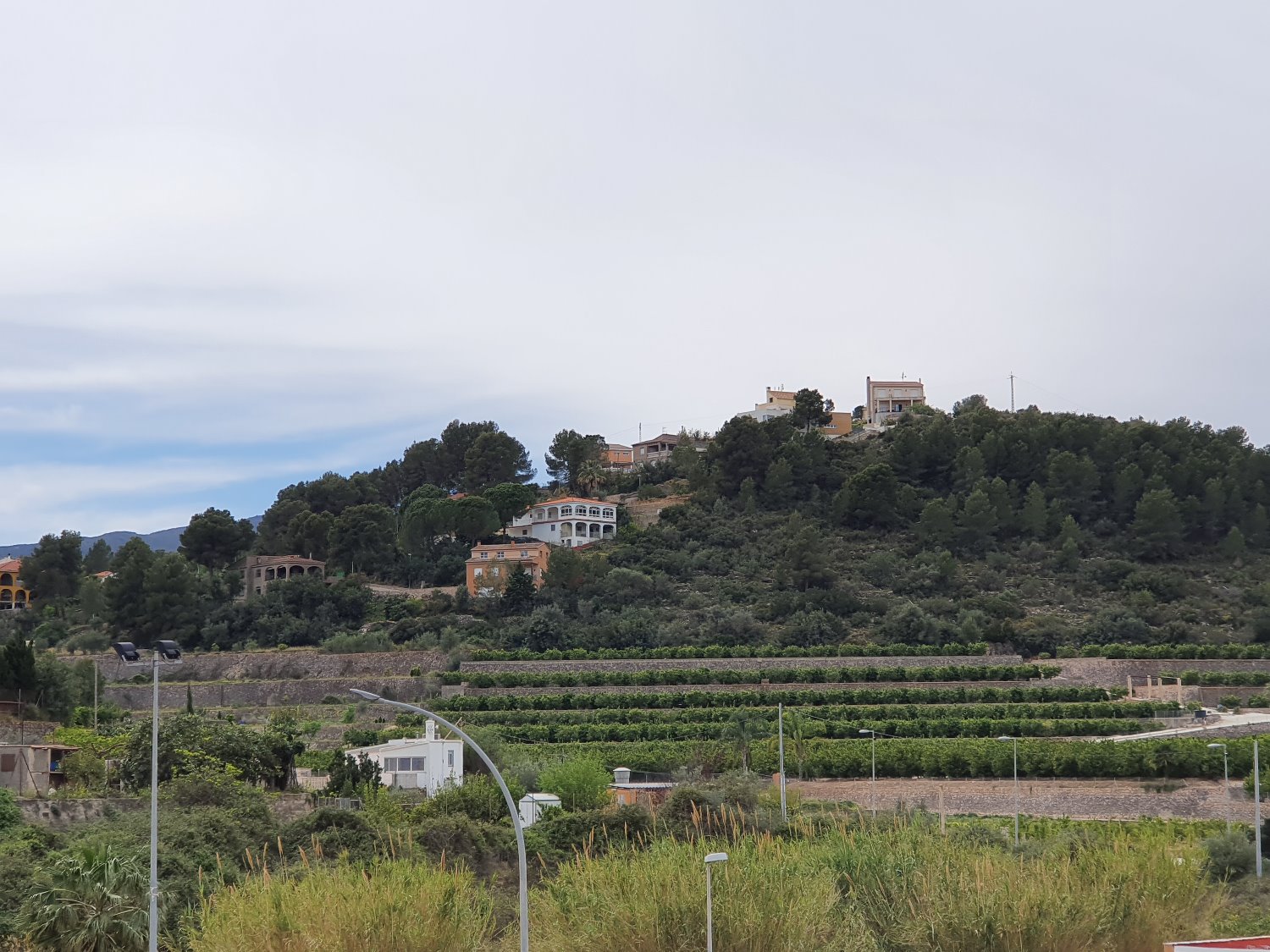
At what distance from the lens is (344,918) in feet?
77.3

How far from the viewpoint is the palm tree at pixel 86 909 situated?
2683cm

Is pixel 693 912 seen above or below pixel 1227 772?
above

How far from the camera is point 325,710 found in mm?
72938

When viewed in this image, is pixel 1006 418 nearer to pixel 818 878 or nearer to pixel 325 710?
pixel 325 710

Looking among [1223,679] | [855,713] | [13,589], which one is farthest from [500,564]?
[1223,679]

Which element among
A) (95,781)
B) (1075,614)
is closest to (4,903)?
(95,781)

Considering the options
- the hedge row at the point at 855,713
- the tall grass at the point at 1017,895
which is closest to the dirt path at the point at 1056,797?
the hedge row at the point at 855,713

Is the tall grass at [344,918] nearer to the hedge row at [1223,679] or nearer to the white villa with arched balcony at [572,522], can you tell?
the hedge row at [1223,679]

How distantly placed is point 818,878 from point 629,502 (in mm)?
87065

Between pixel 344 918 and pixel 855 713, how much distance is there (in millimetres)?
43495

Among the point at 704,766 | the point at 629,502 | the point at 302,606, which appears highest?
the point at 629,502

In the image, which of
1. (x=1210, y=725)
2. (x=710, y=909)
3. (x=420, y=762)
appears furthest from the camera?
(x=1210, y=725)

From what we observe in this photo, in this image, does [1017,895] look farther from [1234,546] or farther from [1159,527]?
[1234,546]

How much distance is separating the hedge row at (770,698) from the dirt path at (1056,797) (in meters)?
11.1
